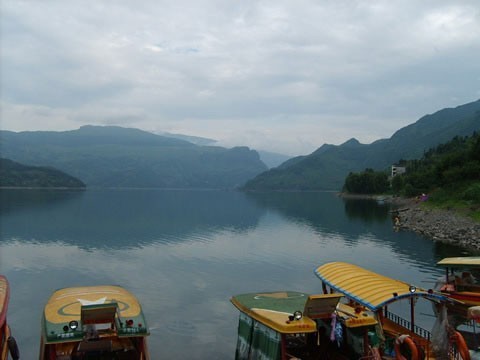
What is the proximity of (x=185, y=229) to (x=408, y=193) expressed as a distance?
80847 mm

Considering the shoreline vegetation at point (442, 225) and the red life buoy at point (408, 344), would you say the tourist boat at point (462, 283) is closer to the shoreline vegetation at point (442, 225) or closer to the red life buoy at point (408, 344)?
the red life buoy at point (408, 344)

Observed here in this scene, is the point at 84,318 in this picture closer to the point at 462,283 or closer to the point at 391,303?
the point at 391,303

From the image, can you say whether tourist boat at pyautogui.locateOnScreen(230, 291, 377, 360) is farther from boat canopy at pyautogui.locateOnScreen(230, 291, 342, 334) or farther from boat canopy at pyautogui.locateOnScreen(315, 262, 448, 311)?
boat canopy at pyautogui.locateOnScreen(315, 262, 448, 311)

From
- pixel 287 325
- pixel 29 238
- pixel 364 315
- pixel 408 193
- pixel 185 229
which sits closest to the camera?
pixel 287 325

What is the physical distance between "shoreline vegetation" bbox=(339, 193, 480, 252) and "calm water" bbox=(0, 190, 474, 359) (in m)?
3.01

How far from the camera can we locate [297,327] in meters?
16.0

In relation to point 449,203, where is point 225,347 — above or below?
below

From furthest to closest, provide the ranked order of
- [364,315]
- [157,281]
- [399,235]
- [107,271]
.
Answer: [399,235]
[107,271]
[157,281]
[364,315]

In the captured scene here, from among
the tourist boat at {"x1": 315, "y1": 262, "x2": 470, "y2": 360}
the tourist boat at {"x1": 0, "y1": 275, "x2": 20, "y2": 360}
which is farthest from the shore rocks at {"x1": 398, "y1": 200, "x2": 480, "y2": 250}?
the tourist boat at {"x1": 0, "y1": 275, "x2": 20, "y2": 360}

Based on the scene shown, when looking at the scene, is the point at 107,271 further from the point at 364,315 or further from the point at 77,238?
the point at 364,315

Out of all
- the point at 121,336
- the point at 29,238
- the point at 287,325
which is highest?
the point at 287,325

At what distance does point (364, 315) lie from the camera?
17.8m

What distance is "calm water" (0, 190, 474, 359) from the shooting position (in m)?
29.2

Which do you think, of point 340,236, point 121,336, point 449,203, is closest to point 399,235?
point 340,236
